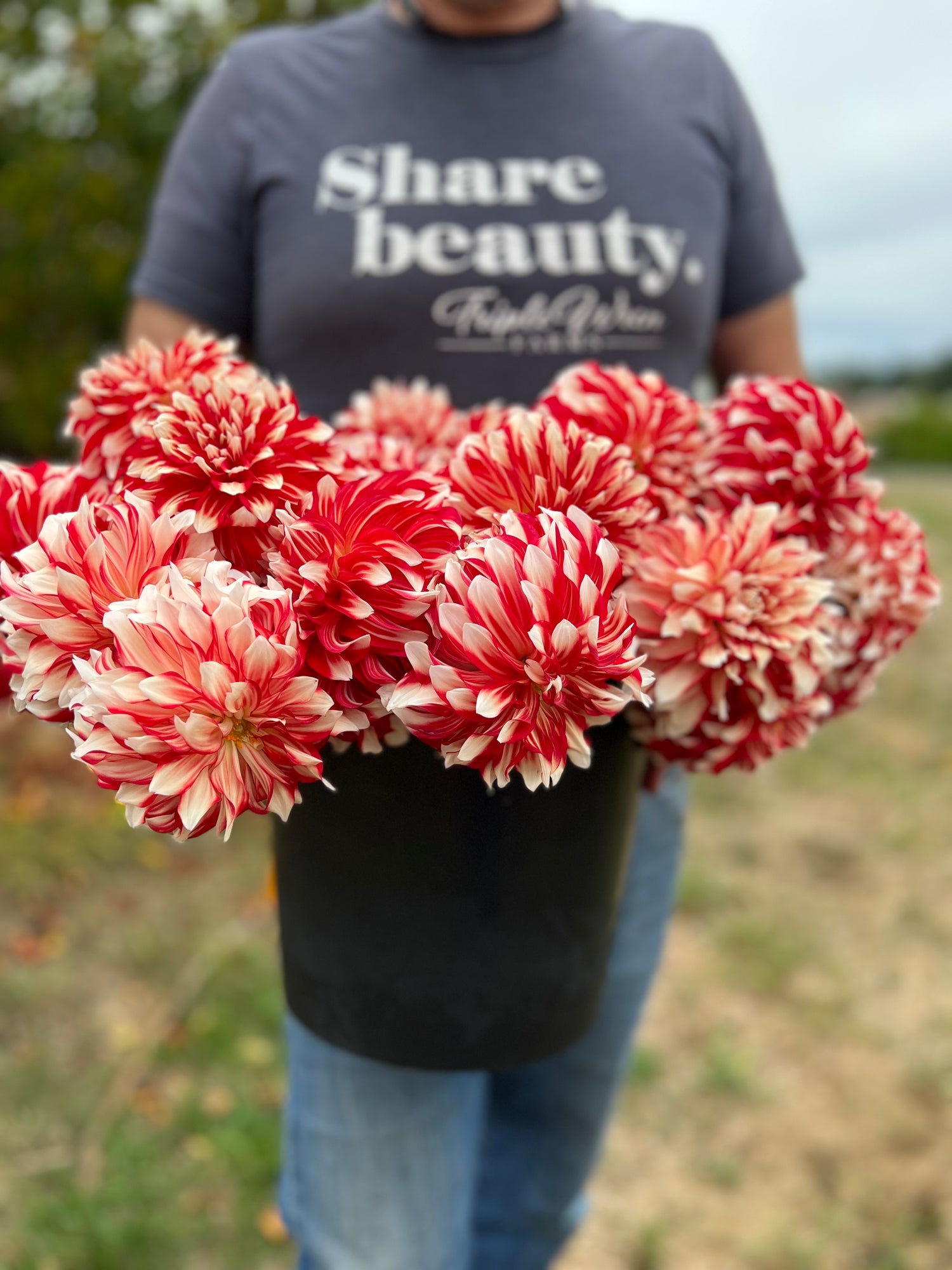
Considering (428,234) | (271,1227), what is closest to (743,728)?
(428,234)

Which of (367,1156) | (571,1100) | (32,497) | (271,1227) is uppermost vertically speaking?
(32,497)

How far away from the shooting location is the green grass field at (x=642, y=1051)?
76.9 inches

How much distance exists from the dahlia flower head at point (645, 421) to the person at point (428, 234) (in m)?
0.45

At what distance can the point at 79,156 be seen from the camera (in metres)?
3.38

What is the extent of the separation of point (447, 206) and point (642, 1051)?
1.92m

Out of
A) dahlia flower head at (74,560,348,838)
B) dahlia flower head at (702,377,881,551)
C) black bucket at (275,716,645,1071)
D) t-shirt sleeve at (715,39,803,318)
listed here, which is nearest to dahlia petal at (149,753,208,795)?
dahlia flower head at (74,560,348,838)

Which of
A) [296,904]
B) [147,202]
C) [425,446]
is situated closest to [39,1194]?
[296,904]

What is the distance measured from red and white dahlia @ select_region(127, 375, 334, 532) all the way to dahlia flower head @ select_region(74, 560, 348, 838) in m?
0.08

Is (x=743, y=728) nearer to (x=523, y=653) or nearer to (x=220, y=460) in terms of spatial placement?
(x=523, y=653)

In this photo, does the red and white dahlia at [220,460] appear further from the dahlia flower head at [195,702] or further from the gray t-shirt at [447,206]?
the gray t-shirt at [447,206]

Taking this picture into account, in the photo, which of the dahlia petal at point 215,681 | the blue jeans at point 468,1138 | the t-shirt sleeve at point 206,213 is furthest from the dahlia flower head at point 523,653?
the t-shirt sleeve at point 206,213

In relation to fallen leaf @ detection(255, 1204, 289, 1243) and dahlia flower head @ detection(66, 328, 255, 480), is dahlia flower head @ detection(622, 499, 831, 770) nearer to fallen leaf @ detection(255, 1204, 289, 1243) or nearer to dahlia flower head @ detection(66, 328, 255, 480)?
dahlia flower head @ detection(66, 328, 255, 480)

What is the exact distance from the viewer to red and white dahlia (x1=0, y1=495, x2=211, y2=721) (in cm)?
65

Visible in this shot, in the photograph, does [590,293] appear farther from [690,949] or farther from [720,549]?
[690,949]
